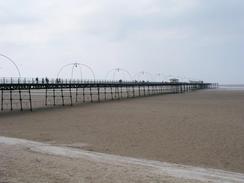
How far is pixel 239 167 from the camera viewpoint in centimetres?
1041

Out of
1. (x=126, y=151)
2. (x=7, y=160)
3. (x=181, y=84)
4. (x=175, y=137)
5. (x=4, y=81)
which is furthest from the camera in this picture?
(x=181, y=84)

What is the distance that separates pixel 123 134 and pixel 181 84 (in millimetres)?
85410

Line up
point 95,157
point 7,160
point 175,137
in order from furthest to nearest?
point 175,137 < point 95,157 < point 7,160

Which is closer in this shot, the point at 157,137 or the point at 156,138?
the point at 156,138

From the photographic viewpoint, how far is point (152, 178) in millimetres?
7914

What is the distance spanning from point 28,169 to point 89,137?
7790 mm

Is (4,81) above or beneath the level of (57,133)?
above

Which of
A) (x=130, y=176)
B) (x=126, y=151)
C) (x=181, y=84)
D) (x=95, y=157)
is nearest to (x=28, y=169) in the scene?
(x=130, y=176)

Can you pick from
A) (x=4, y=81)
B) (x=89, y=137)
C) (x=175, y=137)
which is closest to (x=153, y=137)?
(x=175, y=137)

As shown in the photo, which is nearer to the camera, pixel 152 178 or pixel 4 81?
pixel 152 178

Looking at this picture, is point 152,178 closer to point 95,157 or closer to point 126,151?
point 95,157

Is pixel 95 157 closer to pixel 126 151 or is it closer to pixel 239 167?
pixel 126 151

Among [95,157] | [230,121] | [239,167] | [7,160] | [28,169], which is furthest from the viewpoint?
[230,121]

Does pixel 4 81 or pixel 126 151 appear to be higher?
pixel 4 81
